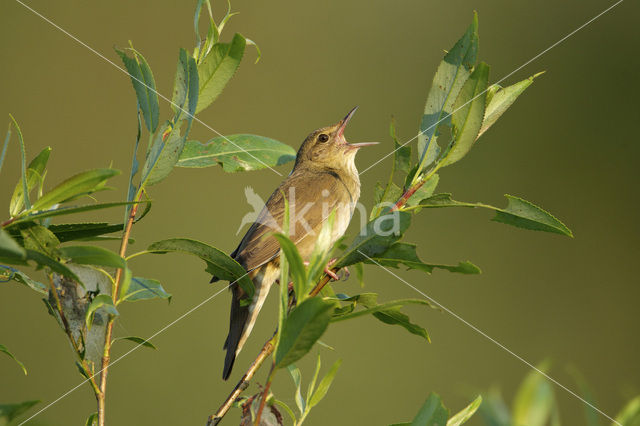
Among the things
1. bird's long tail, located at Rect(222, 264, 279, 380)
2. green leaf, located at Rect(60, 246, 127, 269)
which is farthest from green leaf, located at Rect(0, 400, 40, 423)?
bird's long tail, located at Rect(222, 264, 279, 380)

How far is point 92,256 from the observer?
31.3 inches

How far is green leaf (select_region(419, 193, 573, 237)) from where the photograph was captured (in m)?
1.02

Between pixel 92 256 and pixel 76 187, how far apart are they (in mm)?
87

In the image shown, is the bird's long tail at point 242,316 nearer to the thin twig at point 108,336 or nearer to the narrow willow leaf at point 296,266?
the thin twig at point 108,336

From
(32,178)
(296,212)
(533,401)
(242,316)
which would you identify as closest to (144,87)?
(32,178)

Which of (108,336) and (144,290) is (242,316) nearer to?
(144,290)

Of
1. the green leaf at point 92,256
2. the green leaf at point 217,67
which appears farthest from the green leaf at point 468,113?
the green leaf at point 92,256

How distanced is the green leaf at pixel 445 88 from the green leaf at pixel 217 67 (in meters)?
0.34

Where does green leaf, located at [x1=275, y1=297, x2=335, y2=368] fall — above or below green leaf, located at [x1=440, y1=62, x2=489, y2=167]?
below

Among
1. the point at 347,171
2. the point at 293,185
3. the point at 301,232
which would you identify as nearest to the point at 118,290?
the point at 301,232

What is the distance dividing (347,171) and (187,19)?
9.31 ft

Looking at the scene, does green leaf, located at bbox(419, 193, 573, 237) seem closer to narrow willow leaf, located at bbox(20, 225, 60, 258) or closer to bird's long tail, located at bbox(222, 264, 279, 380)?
narrow willow leaf, located at bbox(20, 225, 60, 258)

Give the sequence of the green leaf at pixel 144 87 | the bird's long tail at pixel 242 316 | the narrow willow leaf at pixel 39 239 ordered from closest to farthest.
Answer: the narrow willow leaf at pixel 39 239 < the green leaf at pixel 144 87 < the bird's long tail at pixel 242 316

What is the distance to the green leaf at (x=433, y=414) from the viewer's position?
71cm
